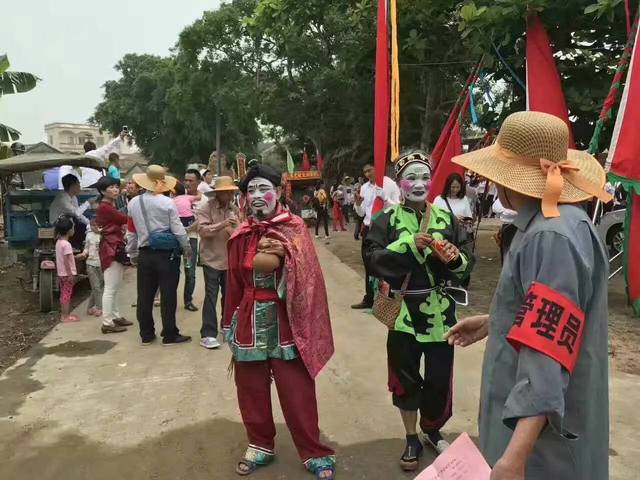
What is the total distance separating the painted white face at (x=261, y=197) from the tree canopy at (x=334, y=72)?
4.60 meters

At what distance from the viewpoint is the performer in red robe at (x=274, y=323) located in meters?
3.21

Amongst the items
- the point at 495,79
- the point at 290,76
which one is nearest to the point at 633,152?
the point at 495,79

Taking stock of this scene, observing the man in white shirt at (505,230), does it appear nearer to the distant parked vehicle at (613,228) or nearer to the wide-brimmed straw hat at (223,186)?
the wide-brimmed straw hat at (223,186)

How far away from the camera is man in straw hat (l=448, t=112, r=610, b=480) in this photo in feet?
4.86

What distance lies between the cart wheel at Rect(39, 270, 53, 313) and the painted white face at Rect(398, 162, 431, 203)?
18.0 ft

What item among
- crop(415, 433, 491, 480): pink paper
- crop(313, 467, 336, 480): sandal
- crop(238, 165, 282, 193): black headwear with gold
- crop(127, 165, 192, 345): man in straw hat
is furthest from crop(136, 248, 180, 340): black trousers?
crop(415, 433, 491, 480): pink paper

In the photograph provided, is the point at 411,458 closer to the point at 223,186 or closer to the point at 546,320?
the point at 546,320

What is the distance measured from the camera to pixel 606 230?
9828mm

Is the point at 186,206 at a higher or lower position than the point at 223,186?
lower

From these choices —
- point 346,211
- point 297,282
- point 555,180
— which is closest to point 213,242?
point 297,282

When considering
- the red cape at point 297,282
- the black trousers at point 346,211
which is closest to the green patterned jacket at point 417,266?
the red cape at point 297,282

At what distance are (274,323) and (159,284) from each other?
9.62 ft

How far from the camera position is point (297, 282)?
320 cm

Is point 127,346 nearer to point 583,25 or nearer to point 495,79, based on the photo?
point 495,79
